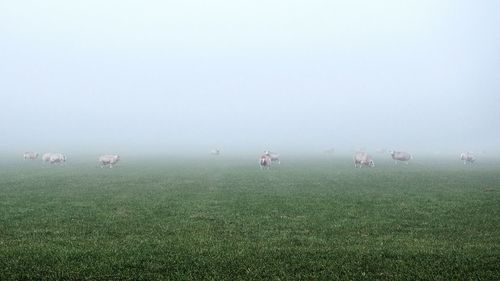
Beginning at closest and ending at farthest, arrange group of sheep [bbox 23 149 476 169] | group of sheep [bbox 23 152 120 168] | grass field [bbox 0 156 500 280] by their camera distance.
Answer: grass field [bbox 0 156 500 280] < group of sheep [bbox 23 149 476 169] < group of sheep [bbox 23 152 120 168]

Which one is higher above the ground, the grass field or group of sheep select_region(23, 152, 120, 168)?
group of sheep select_region(23, 152, 120, 168)

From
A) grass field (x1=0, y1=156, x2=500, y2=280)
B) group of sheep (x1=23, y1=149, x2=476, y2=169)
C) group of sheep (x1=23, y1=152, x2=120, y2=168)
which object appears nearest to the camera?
grass field (x1=0, y1=156, x2=500, y2=280)

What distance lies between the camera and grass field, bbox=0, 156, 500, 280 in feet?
46.1

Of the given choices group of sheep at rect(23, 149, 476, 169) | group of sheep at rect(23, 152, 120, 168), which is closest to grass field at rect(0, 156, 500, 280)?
group of sheep at rect(23, 149, 476, 169)

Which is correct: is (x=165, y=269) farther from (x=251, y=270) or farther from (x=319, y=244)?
(x=319, y=244)

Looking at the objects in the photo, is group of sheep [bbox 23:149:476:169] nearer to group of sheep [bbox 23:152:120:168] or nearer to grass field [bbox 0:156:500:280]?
group of sheep [bbox 23:152:120:168]

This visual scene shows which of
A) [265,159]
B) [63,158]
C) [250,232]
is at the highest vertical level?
[63,158]

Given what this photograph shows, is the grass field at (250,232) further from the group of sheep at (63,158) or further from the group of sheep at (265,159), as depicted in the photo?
the group of sheep at (63,158)

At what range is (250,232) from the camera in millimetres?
19250

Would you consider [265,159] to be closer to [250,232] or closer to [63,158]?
[63,158]

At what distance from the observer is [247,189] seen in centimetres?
3378

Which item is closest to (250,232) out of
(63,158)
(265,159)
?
(265,159)

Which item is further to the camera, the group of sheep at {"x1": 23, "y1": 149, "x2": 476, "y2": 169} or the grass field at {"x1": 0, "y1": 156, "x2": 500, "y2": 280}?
the group of sheep at {"x1": 23, "y1": 149, "x2": 476, "y2": 169}

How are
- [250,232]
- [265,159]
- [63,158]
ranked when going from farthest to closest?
1. [63,158]
2. [265,159]
3. [250,232]
